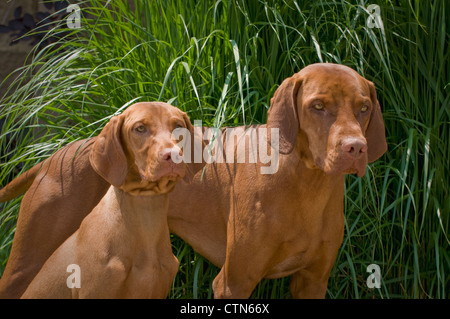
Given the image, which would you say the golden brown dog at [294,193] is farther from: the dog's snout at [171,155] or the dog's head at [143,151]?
the dog's snout at [171,155]

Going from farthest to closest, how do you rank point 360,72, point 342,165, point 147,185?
1. point 360,72
2. point 147,185
3. point 342,165

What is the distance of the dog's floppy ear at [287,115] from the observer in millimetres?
2943

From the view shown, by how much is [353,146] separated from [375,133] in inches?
14.3

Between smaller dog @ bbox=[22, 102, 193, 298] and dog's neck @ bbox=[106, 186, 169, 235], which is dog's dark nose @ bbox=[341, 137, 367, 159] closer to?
smaller dog @ bbox=[22, 102, 193, 298]

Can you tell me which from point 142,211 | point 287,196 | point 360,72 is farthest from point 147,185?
point 360,72

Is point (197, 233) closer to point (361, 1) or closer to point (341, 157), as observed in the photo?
point (341, 157)

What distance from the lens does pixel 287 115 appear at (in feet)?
9.70

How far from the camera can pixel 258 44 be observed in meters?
3.83

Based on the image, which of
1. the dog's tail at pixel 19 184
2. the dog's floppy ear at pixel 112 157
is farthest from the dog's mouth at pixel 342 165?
the dog's tail at pixel 19 184

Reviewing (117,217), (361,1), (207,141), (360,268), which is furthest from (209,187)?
(361,1)

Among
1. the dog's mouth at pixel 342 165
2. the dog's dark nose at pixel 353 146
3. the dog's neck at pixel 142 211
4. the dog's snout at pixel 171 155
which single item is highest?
the dog's snout at pixel 171 155

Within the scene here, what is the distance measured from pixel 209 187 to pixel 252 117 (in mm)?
446

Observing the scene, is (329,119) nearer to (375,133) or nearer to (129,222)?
(375,133)

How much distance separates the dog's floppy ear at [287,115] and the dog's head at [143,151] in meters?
0.36
